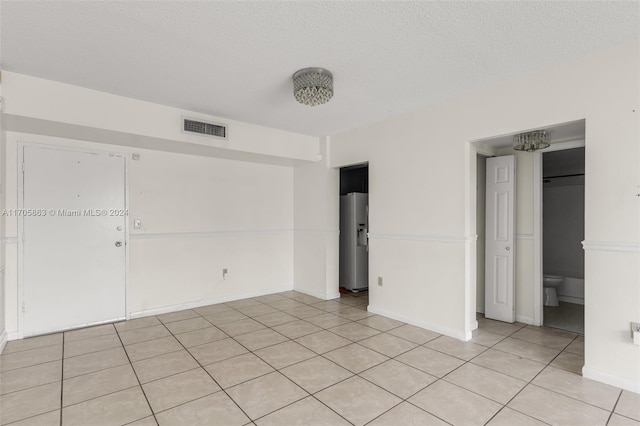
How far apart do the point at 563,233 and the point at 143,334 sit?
654cm

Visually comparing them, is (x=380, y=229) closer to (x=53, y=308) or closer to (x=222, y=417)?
(x=222, y=417)

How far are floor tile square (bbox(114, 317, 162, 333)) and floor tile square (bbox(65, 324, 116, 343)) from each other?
0.08 metres

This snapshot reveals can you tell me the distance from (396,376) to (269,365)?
3.42 ft

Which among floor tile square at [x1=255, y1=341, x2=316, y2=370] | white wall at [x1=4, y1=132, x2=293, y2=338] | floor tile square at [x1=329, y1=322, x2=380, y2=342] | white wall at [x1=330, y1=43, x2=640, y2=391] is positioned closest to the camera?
white wall at [x1=330, y1=43, x2=640, y2=391]

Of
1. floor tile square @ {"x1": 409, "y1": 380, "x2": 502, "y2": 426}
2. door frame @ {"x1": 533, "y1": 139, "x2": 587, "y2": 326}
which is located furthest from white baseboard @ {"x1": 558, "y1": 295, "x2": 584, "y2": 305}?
floor tile square @ {"x1": 409, "y1": 380, "x2": 502, "y2": 426}

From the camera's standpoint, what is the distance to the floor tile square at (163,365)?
2.47 m

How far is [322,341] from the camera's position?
316 centimetres

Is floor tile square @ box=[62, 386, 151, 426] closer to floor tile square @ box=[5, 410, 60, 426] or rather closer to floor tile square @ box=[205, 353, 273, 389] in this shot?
floor tile square @ box=[5, 410, 60, 426]

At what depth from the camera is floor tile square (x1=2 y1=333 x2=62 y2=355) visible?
2.96 metres

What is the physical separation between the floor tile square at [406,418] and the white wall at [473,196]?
1.44 meters

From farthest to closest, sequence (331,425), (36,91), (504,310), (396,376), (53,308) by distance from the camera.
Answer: (504,310) → (53,308) → (36,91) → (396,376) → (331,425)

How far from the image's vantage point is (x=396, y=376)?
245 cm

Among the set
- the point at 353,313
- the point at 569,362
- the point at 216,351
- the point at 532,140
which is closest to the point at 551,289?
the point at 569,362

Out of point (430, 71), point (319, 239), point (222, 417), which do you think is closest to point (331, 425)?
point (222, 417)
